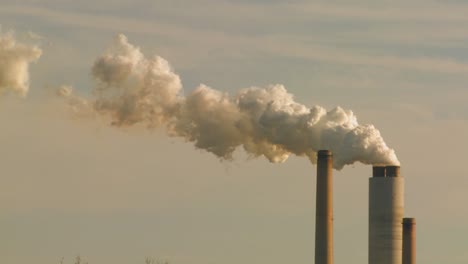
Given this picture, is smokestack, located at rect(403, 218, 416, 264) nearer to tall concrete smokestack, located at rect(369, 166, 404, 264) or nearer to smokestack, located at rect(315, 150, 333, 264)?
tall concrete smokestack, located at rect(369, 166, 404, 264)

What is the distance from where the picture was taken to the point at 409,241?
238ft

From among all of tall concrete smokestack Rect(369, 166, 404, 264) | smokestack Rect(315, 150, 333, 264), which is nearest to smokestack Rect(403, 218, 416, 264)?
tall concrete smokestack Rect(369, 166, 404, 264)

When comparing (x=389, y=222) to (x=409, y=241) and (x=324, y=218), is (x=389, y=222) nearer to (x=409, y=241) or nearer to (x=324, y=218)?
(x=409, y=241)

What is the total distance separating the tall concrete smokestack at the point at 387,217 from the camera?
73.7 metres

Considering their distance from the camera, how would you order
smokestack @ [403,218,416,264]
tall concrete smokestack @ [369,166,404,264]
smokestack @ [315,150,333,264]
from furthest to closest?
tall concrete smokestack @ [369,166,404,264], smokestack @ [403,218,416,264], smokestack @ [315,150,333,264]

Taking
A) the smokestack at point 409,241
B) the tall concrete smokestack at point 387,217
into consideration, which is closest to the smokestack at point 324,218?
the smokestack at point 409,241

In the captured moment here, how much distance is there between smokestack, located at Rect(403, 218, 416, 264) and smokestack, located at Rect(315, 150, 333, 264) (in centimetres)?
592

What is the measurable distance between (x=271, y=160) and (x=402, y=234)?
8.81m

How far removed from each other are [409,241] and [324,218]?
7338 mm

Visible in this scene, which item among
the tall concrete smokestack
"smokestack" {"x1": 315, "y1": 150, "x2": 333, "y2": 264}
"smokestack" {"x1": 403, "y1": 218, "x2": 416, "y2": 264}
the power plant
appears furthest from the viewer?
the tall concrete smokestack

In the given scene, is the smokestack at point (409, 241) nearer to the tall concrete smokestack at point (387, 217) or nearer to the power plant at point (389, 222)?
the power plant at point (389, 222)

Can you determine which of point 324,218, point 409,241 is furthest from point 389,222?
point 324,218

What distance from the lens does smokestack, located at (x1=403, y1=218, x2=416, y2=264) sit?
72.0 meters

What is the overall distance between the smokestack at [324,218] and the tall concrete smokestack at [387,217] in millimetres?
6438
